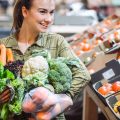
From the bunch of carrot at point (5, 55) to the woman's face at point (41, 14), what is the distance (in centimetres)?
22

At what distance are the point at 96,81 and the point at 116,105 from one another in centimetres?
63

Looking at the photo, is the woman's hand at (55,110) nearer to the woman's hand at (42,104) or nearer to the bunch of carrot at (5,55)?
the woman's hand at (42,104)

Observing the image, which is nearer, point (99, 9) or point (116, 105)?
point (116, 105)

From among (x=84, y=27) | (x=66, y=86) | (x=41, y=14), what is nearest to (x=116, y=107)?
(x=66, y=86)

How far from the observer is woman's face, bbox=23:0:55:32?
244cm

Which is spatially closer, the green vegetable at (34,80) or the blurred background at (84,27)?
the green vegetable at (34,80)

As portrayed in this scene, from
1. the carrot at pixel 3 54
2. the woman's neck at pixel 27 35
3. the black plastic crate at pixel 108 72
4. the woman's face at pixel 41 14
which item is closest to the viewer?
the carrot at pixel 3 54

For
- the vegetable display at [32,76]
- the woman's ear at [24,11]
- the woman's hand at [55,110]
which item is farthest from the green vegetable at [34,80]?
the woman's ear at [24,11]

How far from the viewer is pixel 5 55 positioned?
Result: 2.38m

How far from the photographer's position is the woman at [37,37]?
2.38 metres

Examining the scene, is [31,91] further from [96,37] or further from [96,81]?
[96,37]

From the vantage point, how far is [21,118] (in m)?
2.14

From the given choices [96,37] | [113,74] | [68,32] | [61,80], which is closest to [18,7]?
[61,80]

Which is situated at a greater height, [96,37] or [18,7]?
[18,7]
